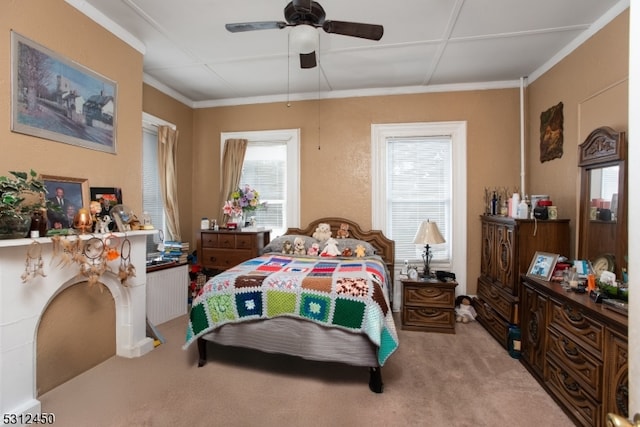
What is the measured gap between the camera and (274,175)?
4.36 meters

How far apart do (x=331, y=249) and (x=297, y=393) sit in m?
1.67

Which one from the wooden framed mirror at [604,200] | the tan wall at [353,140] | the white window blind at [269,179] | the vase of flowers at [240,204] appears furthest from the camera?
the white window blind at [269,179]

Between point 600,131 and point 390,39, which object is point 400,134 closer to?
point 390,39

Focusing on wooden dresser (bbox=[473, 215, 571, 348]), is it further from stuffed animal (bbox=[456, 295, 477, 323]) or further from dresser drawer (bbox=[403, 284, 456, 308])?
dresser drawer (bbox=[403, 284, 456, 308])

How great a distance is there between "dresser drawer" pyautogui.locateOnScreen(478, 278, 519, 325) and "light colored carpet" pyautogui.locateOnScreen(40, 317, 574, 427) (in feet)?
1.20

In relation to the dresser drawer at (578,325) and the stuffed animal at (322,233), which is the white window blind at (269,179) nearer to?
the stuffed animal at (322,233)

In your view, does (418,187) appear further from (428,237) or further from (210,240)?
(210,240)

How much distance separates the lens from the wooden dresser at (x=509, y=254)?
109 inches

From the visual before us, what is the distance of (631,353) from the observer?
63cm

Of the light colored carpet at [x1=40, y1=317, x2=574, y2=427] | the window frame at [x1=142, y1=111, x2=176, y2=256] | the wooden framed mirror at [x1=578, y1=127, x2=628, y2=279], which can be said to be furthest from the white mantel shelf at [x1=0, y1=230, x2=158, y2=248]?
the wooden framed mirror at [x1=578, y1=127, x2=628, y2=279]

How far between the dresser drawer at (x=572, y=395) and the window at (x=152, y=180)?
4.26 metres

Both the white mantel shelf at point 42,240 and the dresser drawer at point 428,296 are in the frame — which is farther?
the dresser drawer at point 428,296

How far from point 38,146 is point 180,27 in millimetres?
1540

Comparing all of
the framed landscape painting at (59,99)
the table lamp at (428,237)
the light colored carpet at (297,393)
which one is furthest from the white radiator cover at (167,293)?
the table lamp at (428,237)
